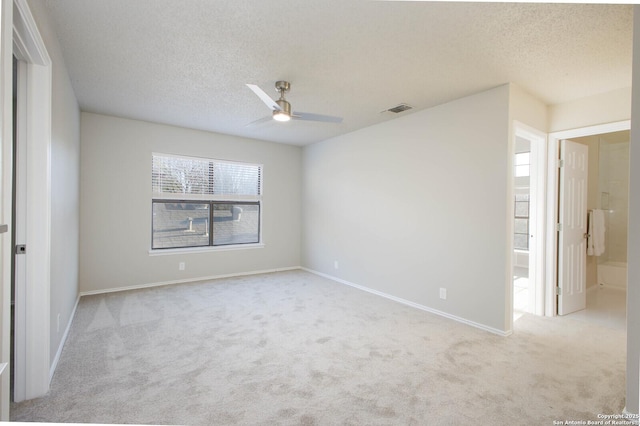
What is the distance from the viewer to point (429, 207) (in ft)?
12.3

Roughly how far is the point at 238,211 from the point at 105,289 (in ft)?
7.49

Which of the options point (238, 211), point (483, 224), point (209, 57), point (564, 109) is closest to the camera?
point (209, 57)

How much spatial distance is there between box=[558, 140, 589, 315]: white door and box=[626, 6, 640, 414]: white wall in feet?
6.36

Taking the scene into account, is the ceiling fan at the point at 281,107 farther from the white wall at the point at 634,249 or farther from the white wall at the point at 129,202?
the white wall at the point at 129,202

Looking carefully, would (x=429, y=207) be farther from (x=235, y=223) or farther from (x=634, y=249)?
(x=235, y=223)

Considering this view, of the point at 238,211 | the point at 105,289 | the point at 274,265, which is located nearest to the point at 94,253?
the point at 105,289

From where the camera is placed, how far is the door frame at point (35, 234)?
A: 6.30 ft

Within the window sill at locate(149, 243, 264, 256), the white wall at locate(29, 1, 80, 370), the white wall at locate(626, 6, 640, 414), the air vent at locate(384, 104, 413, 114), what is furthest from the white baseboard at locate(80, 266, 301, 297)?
the white wall at locate(626, 6, 640, 414)

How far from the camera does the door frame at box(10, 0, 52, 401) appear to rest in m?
1.92

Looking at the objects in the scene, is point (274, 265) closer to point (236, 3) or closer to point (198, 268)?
point (198, 268)

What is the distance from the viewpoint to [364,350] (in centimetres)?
264

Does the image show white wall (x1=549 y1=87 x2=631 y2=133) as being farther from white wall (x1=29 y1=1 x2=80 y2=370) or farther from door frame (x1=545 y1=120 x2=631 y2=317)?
white wall (x1=29 y1=1 x2=80 y2=370)

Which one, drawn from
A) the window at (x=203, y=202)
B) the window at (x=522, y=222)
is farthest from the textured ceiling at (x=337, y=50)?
the window at (x=522, y=222)

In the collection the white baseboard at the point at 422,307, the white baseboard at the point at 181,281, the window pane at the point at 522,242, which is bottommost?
the white baseboard at the point at 422,307
